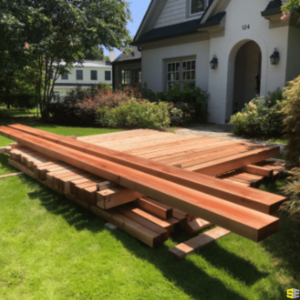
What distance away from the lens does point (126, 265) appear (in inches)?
103

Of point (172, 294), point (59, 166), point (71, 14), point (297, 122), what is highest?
point (71, 14)

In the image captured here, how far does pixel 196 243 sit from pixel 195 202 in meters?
0.69

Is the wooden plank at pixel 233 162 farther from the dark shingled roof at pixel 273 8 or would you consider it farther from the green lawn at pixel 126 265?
the dark shingled roof at pixel 273 8

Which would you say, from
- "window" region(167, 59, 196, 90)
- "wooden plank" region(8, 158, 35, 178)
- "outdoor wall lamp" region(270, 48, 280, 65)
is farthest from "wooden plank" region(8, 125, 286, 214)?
"window" region(167, 59, 196, 90)

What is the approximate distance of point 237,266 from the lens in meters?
2.56

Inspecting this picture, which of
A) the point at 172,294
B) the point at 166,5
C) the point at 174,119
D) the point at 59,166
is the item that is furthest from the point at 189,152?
the point at 166,5

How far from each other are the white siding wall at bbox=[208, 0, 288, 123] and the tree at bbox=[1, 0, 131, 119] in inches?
174

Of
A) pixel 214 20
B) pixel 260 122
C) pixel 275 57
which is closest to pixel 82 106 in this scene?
pixel 214 20

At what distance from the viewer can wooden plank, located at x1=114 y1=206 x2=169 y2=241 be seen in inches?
111

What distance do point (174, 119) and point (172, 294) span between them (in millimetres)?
9096

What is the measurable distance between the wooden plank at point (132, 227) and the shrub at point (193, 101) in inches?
349

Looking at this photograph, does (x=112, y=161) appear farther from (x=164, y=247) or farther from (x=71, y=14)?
(x=71, y=14)

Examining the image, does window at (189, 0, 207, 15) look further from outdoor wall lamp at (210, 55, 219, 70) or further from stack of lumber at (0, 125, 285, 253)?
stack of lumber at (0, 125, 285, 253)

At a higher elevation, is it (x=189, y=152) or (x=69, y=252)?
(x=189, y=152)
